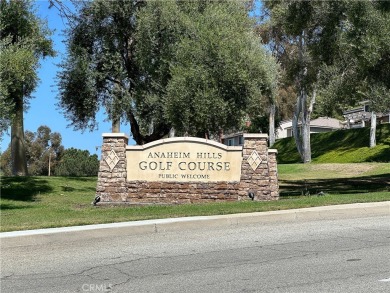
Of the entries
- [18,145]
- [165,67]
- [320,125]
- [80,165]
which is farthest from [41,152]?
[165,67]

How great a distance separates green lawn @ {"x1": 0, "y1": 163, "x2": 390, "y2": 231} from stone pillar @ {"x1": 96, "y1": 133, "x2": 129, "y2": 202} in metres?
0.66

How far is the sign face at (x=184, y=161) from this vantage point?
49.6 ft

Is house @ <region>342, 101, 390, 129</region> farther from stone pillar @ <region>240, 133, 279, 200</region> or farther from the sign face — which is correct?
the sign face

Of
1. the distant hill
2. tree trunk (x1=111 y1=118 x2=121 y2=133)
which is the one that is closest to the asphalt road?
tree trunk (x1=111 y1=118 x2=121 y2=133)

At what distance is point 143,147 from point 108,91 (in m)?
8.08

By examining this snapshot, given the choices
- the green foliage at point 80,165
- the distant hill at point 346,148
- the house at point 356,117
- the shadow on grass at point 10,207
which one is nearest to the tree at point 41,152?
the green foliage at point 80,165

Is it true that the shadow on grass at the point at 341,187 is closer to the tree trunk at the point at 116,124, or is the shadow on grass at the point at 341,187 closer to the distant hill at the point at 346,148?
the tree trunk at the point at 116,124

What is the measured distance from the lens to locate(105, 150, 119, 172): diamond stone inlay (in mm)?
15156

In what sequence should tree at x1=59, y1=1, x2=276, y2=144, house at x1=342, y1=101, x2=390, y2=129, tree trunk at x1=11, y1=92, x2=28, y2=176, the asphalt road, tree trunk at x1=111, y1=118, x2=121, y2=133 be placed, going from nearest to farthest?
the asphalt road
tree at x1=59, y1=1, x2=276, y2=144
tree trunk at x1=11, y1=92, x2=28, y2=176
tree trunk at x1=111, y1=118, x2=121, y2=133
house at x1=342, y1=101, x2=390, y2=129

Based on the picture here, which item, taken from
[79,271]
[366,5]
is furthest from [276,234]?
[366,5]

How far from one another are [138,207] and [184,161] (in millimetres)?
2105

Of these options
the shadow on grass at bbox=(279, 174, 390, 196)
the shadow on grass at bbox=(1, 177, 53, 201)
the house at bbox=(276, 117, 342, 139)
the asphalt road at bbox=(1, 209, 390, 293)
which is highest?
the house at bbox=(276, 117, 342, 139)

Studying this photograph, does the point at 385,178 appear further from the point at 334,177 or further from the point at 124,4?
the point at 124,4

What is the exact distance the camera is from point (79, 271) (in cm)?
694
